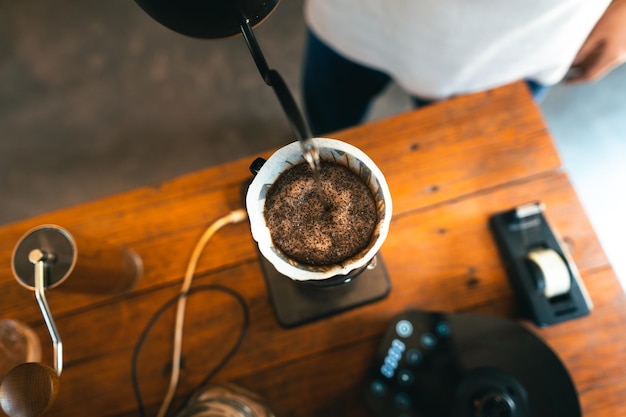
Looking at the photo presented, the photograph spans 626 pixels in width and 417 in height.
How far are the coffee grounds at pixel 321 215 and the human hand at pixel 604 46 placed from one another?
0.51 m

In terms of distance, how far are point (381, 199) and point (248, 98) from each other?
1.15 metres

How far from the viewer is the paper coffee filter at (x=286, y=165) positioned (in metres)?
0.36

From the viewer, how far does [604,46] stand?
26.7 inches

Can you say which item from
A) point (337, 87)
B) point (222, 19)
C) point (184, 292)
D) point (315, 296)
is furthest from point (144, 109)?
point (222, 19)

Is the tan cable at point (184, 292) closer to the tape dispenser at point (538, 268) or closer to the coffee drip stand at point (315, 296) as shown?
the coffee drip stand at point (315, 296)

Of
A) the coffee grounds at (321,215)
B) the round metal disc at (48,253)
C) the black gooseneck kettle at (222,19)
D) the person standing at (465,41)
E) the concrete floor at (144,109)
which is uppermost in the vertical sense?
the black gooseneck kettle at (222,19)

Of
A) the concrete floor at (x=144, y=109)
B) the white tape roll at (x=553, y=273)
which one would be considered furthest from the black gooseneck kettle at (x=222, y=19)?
the concrete floor at (x=144, y=109)

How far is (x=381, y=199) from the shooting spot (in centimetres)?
37

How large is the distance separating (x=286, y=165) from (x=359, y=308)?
13.5 inches

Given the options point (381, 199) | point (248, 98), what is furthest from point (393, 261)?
point (248, 98)

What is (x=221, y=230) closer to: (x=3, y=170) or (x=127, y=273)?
(x=127, y=273)

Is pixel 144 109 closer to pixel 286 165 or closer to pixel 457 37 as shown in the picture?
Result: pixel 457 37

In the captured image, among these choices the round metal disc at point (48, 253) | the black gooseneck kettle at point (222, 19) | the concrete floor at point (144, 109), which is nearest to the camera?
the black gooseneck kettle at point (222, 19)

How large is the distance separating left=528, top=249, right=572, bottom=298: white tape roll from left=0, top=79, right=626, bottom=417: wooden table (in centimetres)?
6
